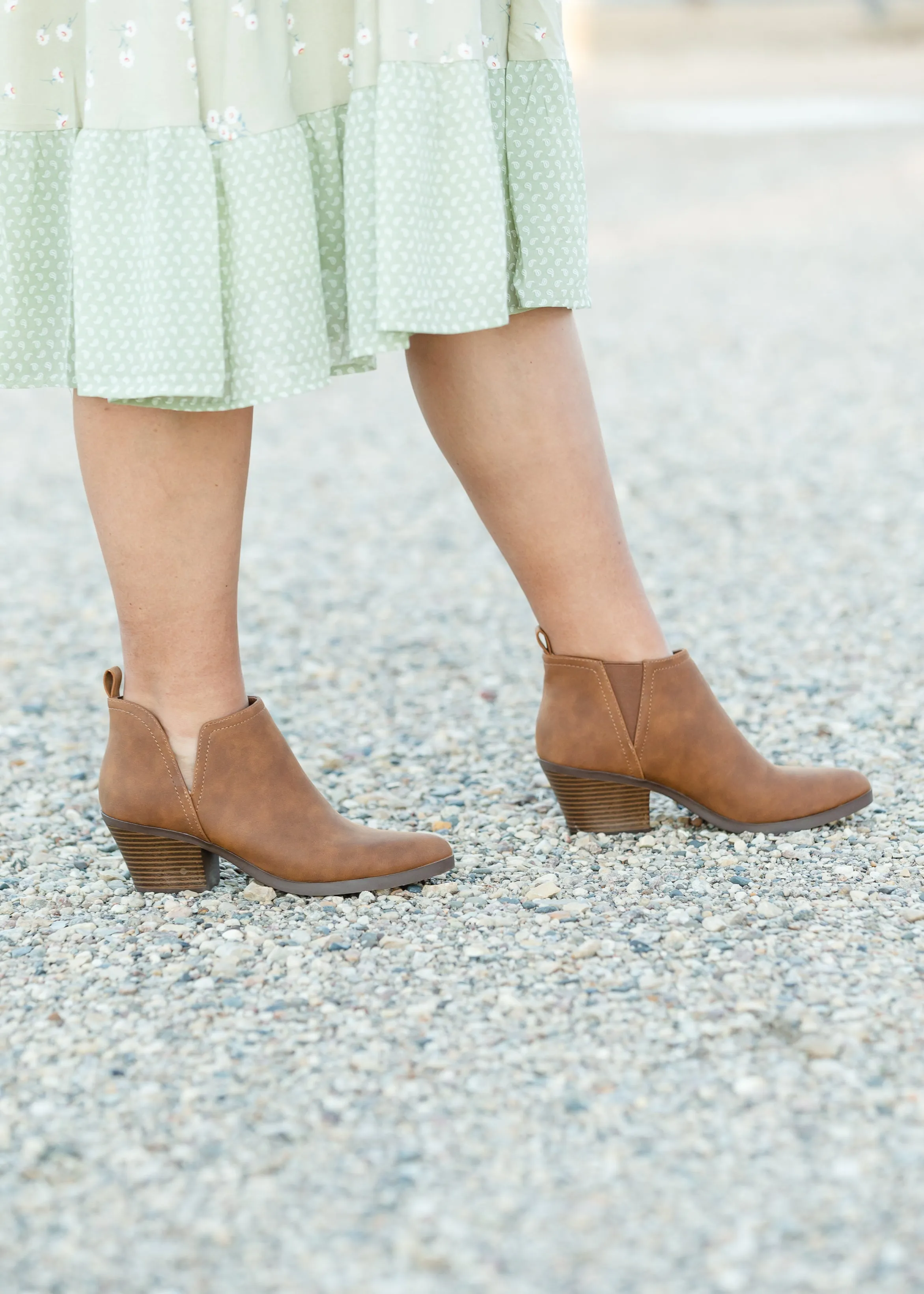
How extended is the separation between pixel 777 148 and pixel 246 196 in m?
7.79

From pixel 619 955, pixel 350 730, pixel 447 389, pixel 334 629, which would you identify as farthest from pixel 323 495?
pixel 619 955

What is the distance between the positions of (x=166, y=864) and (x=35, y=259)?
0.63 m

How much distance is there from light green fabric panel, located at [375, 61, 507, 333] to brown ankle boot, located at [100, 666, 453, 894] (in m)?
0.45

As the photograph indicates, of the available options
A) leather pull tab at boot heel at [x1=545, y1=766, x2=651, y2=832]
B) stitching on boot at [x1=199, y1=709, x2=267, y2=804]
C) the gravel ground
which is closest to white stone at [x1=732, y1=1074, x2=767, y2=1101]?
the gravel ground

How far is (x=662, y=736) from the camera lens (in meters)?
1.56

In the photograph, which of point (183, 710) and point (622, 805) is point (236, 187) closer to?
point (183, 710)

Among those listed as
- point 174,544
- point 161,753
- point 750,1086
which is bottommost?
point 750,1086

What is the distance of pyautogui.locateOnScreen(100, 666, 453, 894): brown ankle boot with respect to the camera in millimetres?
1451

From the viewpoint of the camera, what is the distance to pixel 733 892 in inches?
59.2

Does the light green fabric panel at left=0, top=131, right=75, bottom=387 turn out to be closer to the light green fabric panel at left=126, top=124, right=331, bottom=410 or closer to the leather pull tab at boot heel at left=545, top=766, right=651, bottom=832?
the light green fabric panel at left=126, top=124, right=331, bottom=410

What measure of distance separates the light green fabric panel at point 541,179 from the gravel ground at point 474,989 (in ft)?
2.08

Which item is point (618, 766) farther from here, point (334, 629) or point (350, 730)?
point (334, 629)

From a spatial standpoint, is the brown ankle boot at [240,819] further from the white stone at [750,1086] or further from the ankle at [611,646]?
the white stone at [750,1086]

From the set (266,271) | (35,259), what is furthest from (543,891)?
(35,259)
